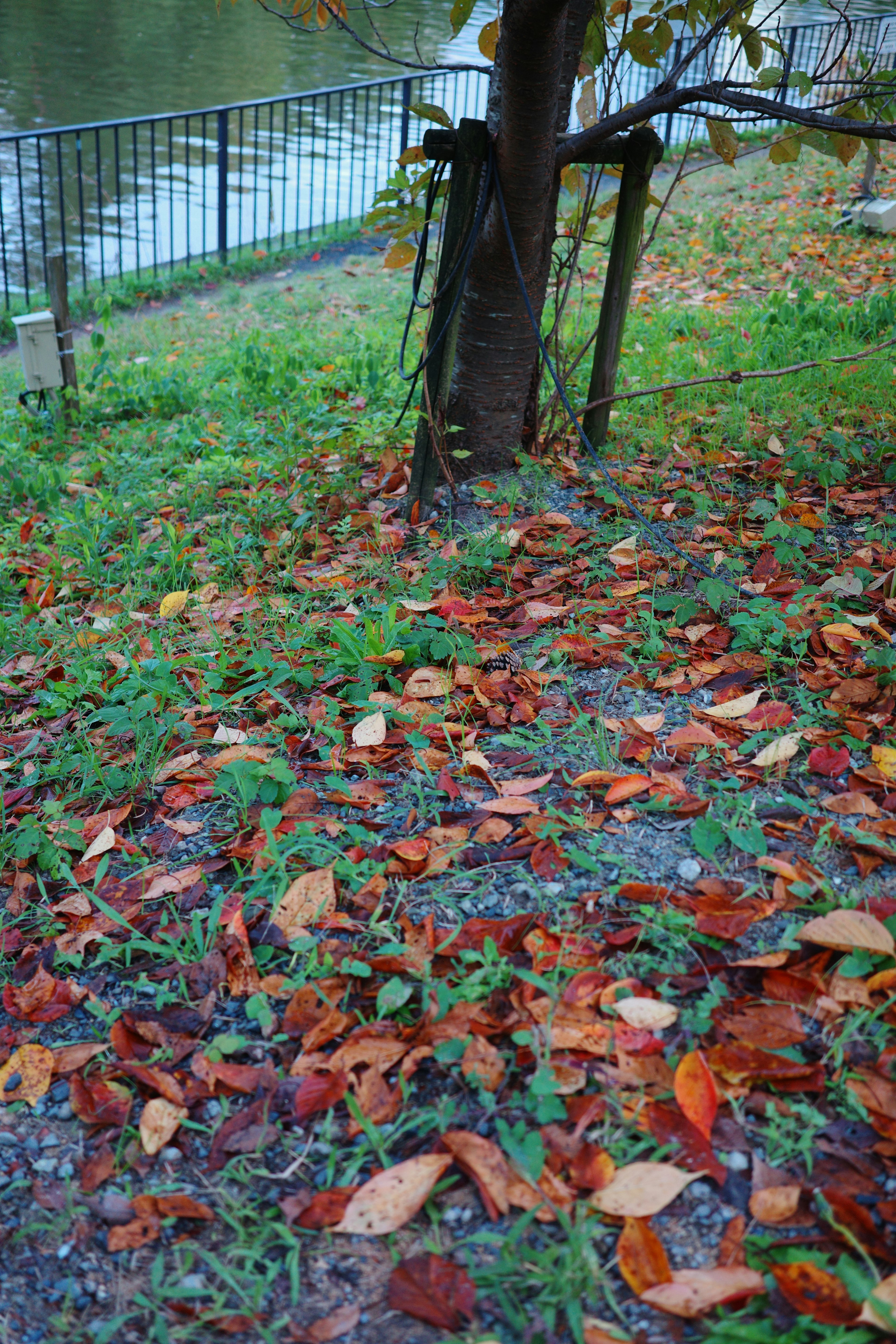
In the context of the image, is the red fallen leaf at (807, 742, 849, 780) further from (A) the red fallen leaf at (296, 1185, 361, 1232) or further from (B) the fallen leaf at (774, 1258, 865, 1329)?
(A) the red fallen leaf at (296, 1185, 361, 1232)

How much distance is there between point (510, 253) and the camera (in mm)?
3291

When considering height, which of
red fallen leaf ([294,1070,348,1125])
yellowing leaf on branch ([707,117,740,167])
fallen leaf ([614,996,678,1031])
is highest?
yellowing leaf on branch ([707,117,740,167])

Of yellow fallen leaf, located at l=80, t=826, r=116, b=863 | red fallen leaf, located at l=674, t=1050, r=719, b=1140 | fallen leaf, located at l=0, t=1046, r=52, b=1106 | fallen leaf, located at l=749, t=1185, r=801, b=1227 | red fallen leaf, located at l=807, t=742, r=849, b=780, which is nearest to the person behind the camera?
fallen leaf, located at l=749, t=1185, r=801, b=1227

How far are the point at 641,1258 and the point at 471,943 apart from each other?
581 millimetres

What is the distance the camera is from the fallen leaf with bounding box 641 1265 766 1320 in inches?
49.3

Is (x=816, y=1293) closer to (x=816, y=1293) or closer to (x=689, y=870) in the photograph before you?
(x=816, y=1293)

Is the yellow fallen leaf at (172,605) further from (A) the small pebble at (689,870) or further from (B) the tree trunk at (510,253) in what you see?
(A) the small pebble at (689,870)

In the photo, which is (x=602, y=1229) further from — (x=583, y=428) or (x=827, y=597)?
(x=583, y=428)

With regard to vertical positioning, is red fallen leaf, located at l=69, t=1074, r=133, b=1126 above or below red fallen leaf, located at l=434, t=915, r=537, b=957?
below

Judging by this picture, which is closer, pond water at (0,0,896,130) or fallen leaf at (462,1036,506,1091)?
fallen leaf at (462,1036,506,1091)

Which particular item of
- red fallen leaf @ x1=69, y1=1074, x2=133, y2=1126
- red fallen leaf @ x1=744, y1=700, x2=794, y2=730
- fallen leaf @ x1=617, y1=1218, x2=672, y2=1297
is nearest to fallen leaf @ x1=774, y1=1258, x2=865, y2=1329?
fallen leaf @ x1=617, y1=1218, x2=672, y2=1297

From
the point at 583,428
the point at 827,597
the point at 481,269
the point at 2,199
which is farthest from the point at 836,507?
the point at 2,199

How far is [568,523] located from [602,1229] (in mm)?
2340

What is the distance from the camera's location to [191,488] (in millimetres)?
4191
